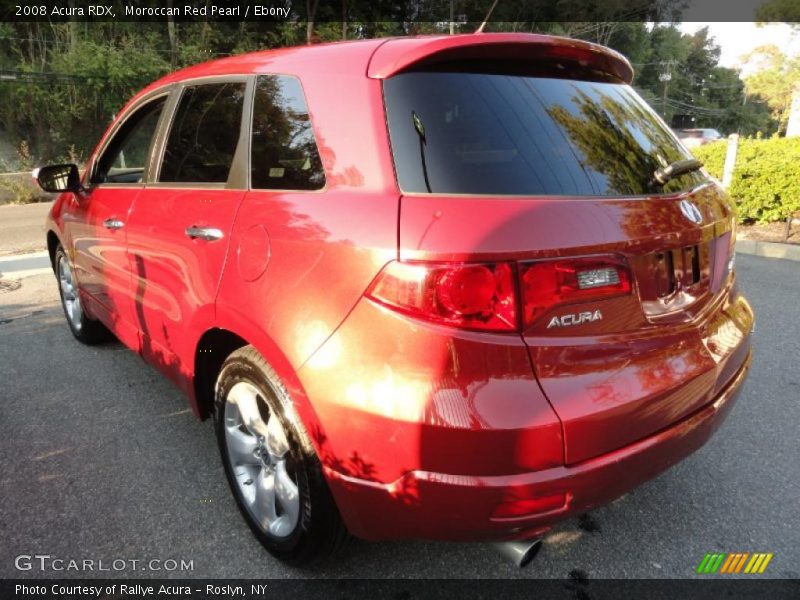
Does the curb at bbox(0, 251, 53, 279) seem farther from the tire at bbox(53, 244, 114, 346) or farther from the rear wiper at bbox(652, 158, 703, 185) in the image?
the rear wiper at bbox(652, 158, 703, 185)

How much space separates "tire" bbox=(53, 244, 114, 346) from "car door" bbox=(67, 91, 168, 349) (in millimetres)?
411

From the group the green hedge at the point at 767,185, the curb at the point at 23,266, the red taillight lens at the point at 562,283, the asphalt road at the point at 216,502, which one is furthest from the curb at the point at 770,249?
the curb at the point at 23,266

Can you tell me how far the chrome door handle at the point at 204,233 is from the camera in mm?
2067

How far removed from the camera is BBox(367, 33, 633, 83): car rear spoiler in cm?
166

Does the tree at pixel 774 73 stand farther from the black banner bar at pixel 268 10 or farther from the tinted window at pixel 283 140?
the tinted window at pixel 283 140

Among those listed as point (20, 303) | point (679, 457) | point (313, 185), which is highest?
point (313, 185)

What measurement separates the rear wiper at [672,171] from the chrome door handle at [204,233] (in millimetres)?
1520

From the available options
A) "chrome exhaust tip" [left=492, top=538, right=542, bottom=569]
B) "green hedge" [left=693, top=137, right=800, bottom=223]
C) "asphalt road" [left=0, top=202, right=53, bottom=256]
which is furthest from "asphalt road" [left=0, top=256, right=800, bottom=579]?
"asphalt road" [left=0, top=202, right=53, bottom=256]

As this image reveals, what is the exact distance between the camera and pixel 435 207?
4.81 ft

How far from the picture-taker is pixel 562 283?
57.4 inches

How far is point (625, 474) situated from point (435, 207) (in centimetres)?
91

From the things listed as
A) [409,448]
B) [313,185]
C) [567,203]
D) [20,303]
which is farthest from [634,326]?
[20,303]

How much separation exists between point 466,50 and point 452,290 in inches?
30.7

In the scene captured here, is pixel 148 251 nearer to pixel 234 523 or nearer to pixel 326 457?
pixel 234 523
